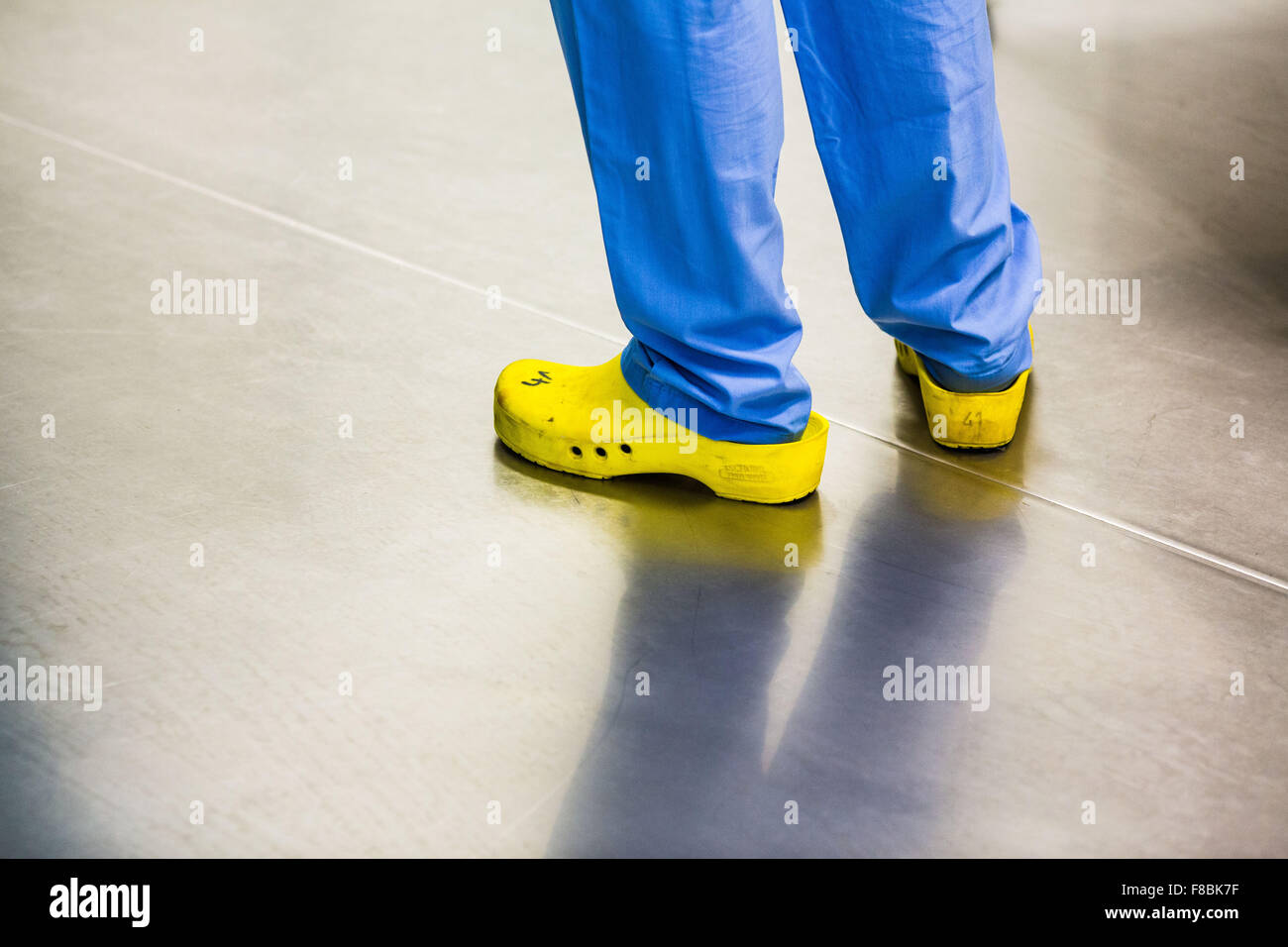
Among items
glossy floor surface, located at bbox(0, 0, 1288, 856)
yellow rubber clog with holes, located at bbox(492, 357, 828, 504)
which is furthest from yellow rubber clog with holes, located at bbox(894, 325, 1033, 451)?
yellow rubber clog with holes, located at bbox(492, 357, 828, 504)

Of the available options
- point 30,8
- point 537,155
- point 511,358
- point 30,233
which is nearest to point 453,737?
point 511,358

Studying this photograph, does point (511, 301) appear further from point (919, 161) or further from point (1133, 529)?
point (1133, 529)

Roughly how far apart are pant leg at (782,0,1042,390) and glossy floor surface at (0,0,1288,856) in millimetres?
184

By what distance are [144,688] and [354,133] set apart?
4.31ft

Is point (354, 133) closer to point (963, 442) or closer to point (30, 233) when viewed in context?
point (30, 233)

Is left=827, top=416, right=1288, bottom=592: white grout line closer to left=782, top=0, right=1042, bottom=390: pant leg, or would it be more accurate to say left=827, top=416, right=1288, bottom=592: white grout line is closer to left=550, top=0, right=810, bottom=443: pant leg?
left=782, top=0, right=1042, bottom=390: pant leg

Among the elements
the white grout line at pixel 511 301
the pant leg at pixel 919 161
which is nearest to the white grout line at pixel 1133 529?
the white grout line at pixel 511 301

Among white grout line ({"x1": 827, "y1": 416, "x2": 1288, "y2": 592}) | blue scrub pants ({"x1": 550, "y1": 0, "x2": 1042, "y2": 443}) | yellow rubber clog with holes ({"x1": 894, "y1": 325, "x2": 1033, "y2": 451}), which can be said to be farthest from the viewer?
yellow rubber clog with holes ({"x1": 894, "y1": 325, "x2": 1033, "y2": 451})

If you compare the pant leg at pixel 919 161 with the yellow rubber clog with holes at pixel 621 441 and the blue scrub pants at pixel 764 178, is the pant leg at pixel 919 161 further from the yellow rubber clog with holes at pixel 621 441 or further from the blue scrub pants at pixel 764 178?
the yellow rubber clog with holes at pixel 621 441

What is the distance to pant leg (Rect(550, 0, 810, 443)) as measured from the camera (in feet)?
3.45

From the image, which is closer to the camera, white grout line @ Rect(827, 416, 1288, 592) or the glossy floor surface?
the glossy floor surface

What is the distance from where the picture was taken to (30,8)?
2652 mm

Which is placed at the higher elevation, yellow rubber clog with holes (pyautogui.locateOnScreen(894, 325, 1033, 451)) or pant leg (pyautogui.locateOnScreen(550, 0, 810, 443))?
pant leg (pyautogui.locateOnScreen(550, 0, 810, 443))

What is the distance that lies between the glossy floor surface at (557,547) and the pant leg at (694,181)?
0.18 meters
